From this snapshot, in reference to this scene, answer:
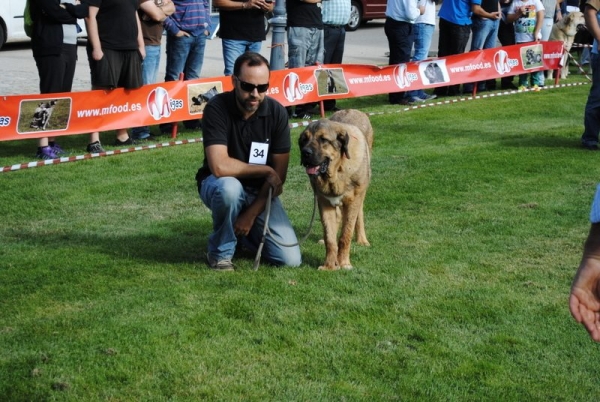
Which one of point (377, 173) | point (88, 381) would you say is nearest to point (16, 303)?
point (88, 381)

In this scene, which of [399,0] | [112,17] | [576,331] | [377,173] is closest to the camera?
[576,331]

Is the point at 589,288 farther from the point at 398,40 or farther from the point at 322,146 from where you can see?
the point at 398,40

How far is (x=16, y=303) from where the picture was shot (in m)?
6.03

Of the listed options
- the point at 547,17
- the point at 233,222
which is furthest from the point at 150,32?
the point at 547,17

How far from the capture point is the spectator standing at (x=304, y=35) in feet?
43.7

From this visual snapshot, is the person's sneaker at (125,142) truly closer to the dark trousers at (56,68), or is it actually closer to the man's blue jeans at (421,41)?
the dark trousers at (56,68)

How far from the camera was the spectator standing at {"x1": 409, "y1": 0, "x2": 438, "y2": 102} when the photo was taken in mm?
15344

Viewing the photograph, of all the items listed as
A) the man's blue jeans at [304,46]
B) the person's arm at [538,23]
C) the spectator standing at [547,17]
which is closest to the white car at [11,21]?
the man's blue jeans at [304,46]

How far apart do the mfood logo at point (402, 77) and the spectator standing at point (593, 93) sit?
4070 millimetres

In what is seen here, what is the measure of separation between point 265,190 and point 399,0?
8744 mm

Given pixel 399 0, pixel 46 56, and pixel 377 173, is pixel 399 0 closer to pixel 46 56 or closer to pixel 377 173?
pixel 377 173

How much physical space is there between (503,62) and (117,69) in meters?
8.51

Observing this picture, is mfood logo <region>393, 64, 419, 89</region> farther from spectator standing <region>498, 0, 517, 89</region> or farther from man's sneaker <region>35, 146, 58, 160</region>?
man's sneaker <region>35, 146, 58, 160</region>

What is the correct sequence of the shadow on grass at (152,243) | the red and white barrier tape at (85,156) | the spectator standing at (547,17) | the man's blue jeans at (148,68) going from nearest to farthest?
the shadow on grass at (152,243)
the red and white barrier tape at (85,156)
the man's blue jeans at (148,68)
the spectator standing at (547,17)
